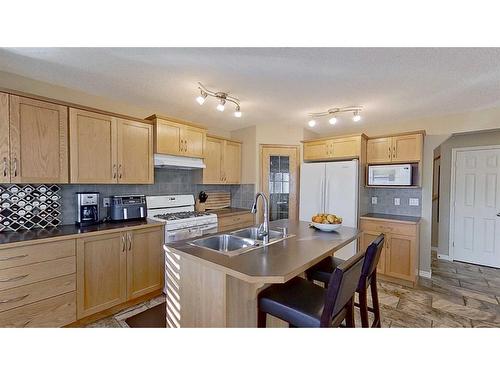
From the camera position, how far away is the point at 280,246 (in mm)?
1750

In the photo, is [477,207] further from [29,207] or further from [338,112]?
[29,207]

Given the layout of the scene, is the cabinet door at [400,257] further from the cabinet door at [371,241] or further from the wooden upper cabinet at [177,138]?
the wooden upper cabinet at [177,138]

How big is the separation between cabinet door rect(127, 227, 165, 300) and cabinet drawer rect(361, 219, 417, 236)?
268cm

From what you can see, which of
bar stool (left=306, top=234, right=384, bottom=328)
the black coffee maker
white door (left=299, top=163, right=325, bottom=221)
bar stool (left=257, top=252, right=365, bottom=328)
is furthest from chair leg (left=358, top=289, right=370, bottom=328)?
the black coffee maker

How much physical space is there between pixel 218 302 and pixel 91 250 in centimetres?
144

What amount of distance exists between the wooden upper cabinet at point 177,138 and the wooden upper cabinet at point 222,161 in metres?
0.25

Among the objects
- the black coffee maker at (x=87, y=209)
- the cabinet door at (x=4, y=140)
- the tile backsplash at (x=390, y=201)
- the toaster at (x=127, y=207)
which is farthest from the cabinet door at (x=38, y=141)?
the tile backsplash at (x=390, y=201)

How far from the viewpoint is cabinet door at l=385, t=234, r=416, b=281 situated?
299 centimetres

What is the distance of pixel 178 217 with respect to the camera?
2955mm

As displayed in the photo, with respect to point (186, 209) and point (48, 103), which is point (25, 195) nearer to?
point (48, 103)

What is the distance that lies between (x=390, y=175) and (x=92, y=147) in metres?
3.61

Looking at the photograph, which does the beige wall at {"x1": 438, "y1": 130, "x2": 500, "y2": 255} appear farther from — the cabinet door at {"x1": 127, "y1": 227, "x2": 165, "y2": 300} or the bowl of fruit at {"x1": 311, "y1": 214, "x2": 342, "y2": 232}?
the cabinet door at {"x1": 127, "y1": 227, "x2": 165, "y2": 300}

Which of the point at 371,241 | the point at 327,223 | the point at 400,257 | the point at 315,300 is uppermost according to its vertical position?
the point at 327,223

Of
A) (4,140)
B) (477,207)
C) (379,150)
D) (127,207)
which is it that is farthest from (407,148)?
(4,140)
